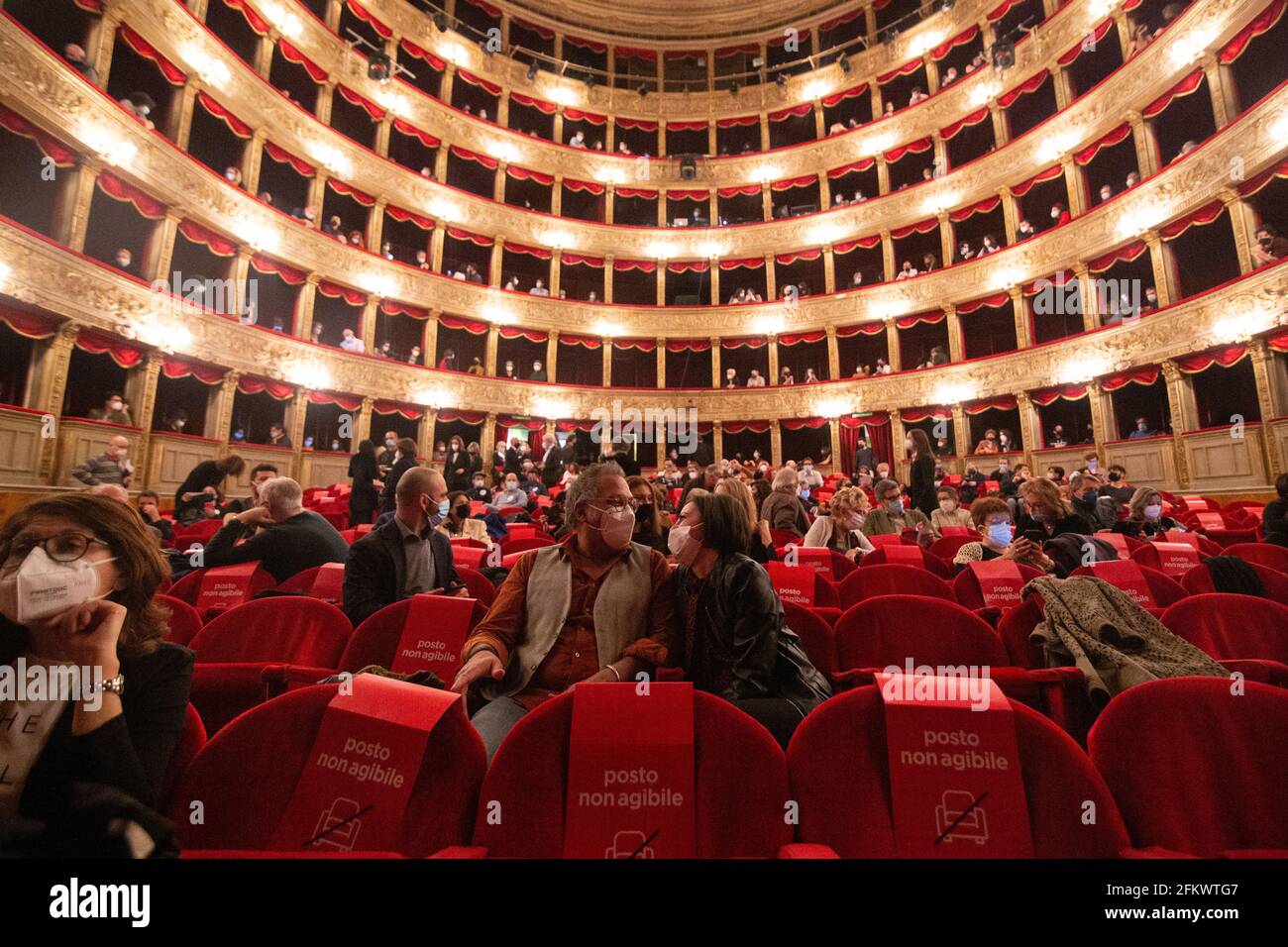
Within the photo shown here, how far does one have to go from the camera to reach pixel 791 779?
1.26 meters

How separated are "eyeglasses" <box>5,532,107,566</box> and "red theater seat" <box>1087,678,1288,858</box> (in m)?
2.14

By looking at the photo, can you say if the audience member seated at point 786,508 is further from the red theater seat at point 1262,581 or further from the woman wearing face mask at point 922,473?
the red theater seat at point 1262,581

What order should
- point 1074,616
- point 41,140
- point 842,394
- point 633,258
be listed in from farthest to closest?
point 633,258 < point 842,394 < point 41,140 < point 1074,616

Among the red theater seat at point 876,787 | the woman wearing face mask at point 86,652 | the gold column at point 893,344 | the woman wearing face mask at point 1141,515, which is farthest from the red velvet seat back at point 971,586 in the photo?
the gold column at point 893,344

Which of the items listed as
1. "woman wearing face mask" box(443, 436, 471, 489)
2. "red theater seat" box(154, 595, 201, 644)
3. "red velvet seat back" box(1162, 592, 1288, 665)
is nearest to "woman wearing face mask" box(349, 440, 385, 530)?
"woman wearing face mask" box(443, 436, 471, 489)

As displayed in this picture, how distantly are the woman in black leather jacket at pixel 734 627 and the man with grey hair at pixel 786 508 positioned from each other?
2924mm

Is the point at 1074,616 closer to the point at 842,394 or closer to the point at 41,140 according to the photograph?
the point at 41,140

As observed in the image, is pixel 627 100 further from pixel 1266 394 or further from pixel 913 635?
pixel 913 635

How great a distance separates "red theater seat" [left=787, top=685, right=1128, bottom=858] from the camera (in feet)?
3.65

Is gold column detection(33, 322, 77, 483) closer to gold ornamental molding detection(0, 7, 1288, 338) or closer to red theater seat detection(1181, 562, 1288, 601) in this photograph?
gold ornamental molding detection(0, 7, 1288, 338)

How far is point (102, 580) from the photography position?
114 cm

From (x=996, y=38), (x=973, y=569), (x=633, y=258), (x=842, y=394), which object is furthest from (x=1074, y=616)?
(x=996, y=38)

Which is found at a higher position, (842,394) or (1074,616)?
(842,394)
